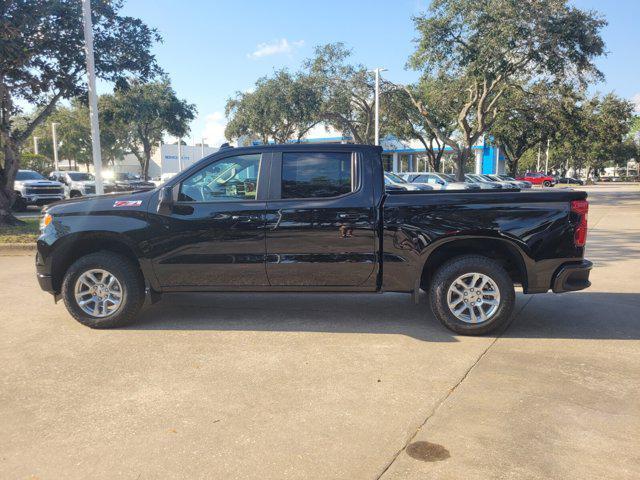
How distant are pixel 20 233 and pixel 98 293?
28.2 ft

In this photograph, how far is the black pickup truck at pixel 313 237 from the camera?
496 cm

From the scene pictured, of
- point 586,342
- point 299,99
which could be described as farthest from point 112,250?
point 299,99

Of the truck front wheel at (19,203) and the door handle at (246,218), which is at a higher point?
the door handle at (246,218)

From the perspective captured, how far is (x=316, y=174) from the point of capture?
205 inches

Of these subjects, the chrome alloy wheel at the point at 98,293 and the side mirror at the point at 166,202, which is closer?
the side mirror at the point at 166,202

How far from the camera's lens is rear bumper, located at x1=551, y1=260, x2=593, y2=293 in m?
4.95

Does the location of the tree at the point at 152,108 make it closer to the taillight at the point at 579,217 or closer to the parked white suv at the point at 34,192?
the parked white suv at the point at 34,192

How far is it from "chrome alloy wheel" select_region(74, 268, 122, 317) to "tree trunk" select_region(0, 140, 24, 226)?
10.3 metres

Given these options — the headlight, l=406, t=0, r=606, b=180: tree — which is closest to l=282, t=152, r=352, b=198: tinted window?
the headlight

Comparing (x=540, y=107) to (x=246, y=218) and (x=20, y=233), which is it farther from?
(x=246, y=218)

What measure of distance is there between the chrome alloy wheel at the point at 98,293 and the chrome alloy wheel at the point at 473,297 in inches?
135

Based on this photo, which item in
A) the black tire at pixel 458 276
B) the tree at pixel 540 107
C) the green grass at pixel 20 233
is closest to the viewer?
the black tire at pixel 458 276

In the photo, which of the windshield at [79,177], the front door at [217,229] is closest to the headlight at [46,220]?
the front door at [217,229]

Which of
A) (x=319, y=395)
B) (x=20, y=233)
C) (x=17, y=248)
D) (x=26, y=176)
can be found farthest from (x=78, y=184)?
(x=319, y=395)
